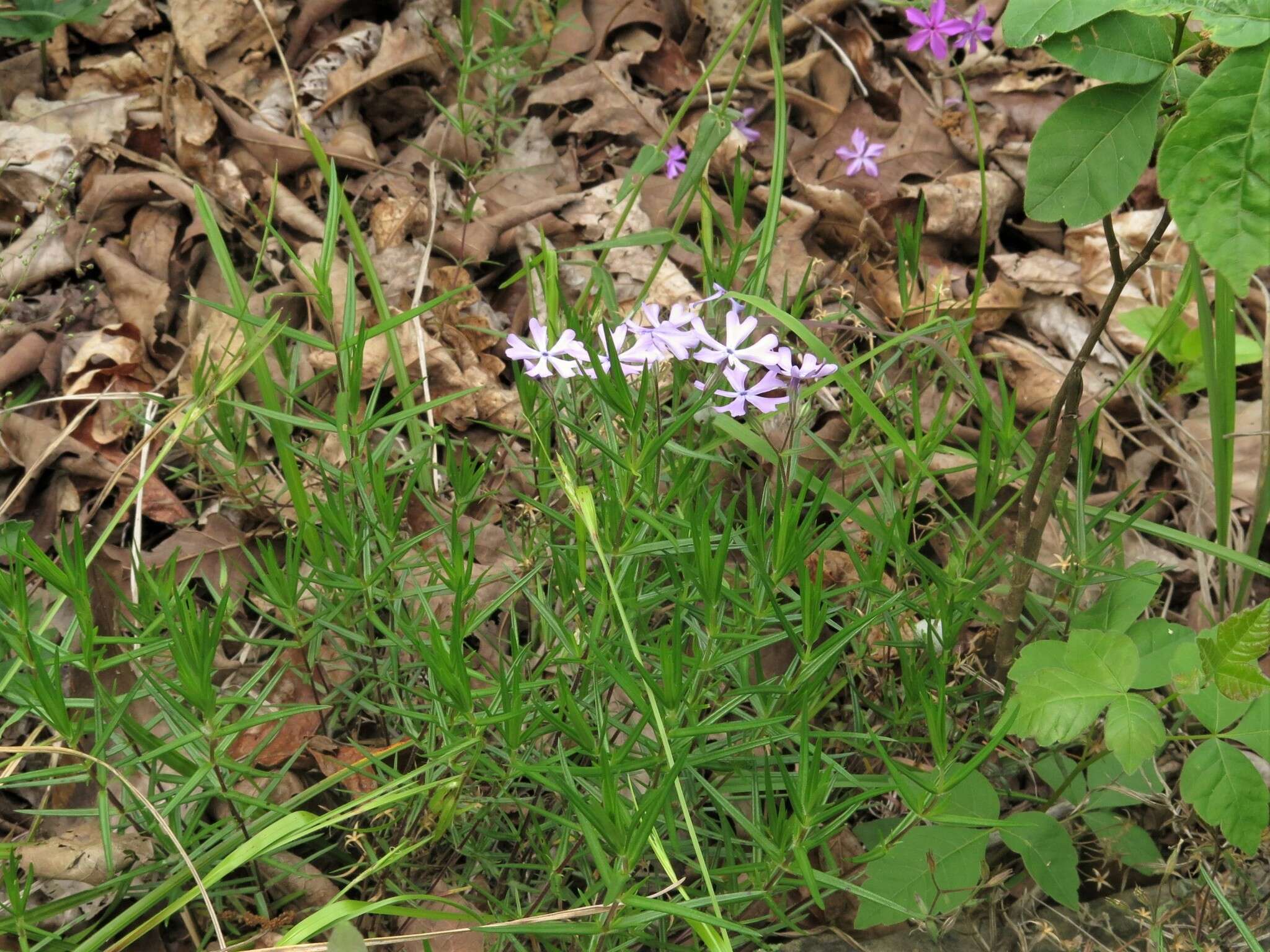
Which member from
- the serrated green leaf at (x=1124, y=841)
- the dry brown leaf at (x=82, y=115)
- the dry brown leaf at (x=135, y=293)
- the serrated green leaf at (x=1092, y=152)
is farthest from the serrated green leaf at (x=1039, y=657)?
the dry brown leaf at (x=82, y=115)

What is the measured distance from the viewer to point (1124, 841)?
1.93 m

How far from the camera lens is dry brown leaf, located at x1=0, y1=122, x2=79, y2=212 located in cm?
291

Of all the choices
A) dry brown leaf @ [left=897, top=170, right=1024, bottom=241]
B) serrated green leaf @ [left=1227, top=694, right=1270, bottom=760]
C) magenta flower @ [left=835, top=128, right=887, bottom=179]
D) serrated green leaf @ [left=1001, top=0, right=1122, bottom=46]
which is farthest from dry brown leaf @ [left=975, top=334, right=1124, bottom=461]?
serrated green leaf @ [left=1001, top=0, right=1122, bottom=46]

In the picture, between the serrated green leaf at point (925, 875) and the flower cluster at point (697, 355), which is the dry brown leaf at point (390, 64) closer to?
the flower cluster at point (697, 355)

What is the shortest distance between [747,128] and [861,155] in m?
0.35

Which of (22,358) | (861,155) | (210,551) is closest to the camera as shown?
(210,551)

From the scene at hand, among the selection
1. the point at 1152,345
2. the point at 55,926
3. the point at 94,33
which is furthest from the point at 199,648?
the point at 94,33

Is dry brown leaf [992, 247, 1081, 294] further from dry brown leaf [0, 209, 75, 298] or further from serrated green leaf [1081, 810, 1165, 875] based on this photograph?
dry brown leaf [0, 209, 75, 298]

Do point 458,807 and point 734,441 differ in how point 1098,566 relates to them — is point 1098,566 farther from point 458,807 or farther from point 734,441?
point 458,807

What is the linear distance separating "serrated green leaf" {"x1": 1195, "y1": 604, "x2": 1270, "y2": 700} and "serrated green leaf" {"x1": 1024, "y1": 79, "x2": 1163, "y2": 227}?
2.08 ft

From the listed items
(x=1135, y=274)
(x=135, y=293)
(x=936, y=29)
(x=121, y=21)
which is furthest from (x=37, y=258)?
(x=1135, y=274)

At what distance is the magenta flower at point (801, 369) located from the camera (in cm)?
160

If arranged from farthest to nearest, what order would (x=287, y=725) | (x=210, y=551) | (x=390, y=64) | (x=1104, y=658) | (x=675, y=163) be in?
(x=390, y=64) → (x=675, y=163) → (x=210, y=551) → (x=287, y=725) → (x=1104, y=658)

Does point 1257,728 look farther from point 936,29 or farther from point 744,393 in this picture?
point 936,29
